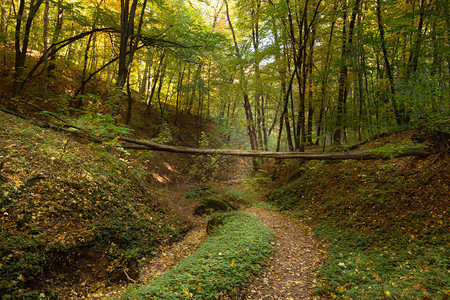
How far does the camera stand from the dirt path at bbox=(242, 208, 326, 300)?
4.34 metres

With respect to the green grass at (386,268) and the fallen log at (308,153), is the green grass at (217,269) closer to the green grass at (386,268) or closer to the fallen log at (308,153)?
the green grass at (386,268)

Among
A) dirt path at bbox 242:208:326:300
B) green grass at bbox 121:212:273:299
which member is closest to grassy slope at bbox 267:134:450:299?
dirt path at bbox 242:208:326:300

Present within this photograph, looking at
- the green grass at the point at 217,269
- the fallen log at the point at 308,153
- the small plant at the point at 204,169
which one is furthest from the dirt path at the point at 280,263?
the small plant at the point at 204,169

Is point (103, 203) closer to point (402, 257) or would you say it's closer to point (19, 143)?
point (19, 143)

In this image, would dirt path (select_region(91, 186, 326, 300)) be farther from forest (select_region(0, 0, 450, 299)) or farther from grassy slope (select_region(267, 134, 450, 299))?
grassy slope (select_region(267, 134, 450, 299))

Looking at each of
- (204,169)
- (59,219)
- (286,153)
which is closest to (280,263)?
(286,153)

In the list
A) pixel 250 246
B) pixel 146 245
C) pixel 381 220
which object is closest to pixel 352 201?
pixel 381 220

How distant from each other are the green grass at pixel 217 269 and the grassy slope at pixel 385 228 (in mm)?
1554

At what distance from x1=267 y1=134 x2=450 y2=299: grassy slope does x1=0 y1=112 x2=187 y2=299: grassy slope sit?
4.97 m

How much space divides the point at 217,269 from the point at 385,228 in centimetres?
457

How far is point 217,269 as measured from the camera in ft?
15.1

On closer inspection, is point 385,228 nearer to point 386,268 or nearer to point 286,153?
point 386,268

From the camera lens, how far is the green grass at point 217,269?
12.6ft

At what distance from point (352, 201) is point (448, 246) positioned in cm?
330
